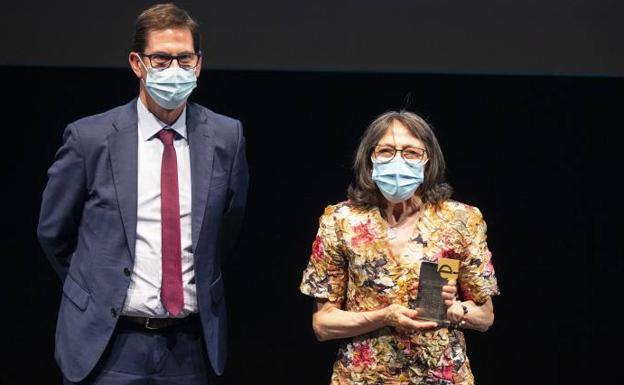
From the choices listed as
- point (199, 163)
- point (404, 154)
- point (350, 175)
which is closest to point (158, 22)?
point (199, 163)

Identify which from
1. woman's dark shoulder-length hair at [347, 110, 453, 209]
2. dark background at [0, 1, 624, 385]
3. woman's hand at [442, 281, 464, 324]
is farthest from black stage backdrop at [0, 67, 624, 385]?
woman's hand at [442, 281, 464, 324]

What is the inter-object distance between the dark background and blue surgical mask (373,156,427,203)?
4.80 ft

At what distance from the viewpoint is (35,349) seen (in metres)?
4.80

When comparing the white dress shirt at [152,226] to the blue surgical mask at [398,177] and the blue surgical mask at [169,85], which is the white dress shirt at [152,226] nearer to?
the blue surgical mask at [169,85]

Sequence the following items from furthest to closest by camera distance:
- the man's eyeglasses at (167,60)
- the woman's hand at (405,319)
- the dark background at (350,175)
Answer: the dark background at (350,175) < the man's eyeglasses at (167,60) < the woman's hand at (405,319)

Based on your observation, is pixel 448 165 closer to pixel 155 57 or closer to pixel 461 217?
pixel 461 217

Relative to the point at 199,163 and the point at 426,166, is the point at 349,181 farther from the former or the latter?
the point at 199,163

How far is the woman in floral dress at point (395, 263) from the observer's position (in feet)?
10.1

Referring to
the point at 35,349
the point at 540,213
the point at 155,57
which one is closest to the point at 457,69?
the point at 540,213

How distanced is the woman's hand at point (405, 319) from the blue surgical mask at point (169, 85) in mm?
791

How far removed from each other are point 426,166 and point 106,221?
0.88 meters

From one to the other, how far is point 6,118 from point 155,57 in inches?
67.8

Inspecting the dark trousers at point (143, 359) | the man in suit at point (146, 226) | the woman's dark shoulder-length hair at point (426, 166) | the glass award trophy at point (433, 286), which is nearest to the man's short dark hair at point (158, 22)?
the man in suit at point (146, 226)

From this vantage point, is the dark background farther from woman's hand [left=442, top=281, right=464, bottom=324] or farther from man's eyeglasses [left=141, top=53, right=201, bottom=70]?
woman's hand [left=442, top=281, right=464, bottom=324]
